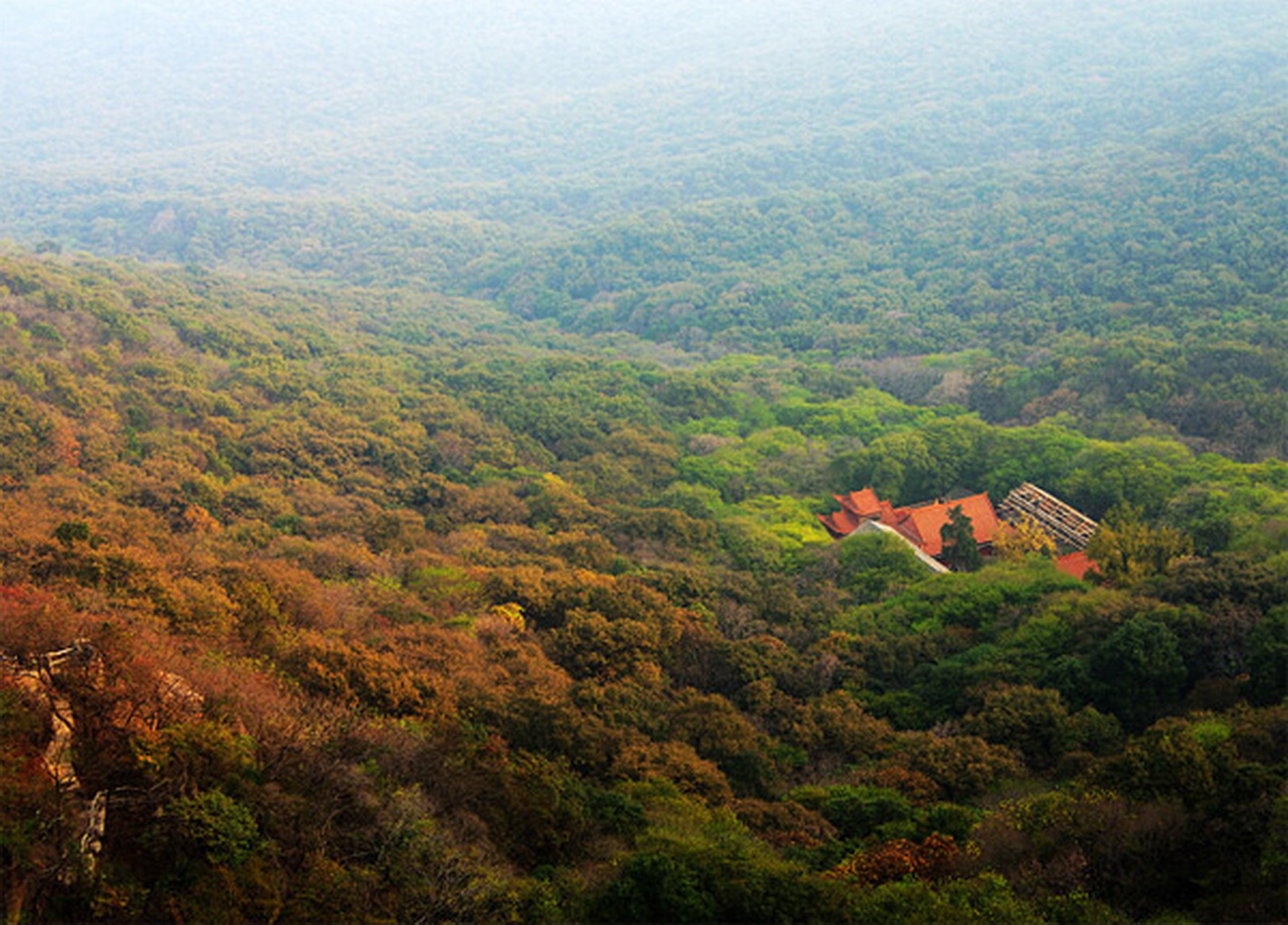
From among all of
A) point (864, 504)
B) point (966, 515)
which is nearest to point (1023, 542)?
point (966, 515)

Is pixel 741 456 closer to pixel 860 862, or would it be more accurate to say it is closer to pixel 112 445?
pixel 112 445

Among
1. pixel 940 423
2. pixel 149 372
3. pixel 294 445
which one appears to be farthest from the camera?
pixel 940 423

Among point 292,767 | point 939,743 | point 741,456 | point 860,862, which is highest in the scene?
point 292,767

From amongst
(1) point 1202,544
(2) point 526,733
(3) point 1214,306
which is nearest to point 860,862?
(2) point 526,733

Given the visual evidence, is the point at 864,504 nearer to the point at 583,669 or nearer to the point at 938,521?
the point at 938,521

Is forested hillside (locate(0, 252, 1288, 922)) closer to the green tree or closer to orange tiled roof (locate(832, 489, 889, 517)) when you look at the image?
orange tiled roof (locate(832, 489, 889, 517))

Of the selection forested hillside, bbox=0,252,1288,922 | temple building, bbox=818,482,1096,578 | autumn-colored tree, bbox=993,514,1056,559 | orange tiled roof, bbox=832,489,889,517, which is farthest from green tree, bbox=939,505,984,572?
orange tiled roof, bbox=832,489,889,517

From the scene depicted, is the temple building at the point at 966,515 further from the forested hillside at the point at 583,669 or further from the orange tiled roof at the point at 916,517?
the forested hillside at the point at 583,669

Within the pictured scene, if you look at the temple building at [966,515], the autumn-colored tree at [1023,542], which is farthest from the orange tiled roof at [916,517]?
the autumn-colored tree at [1023,542]
